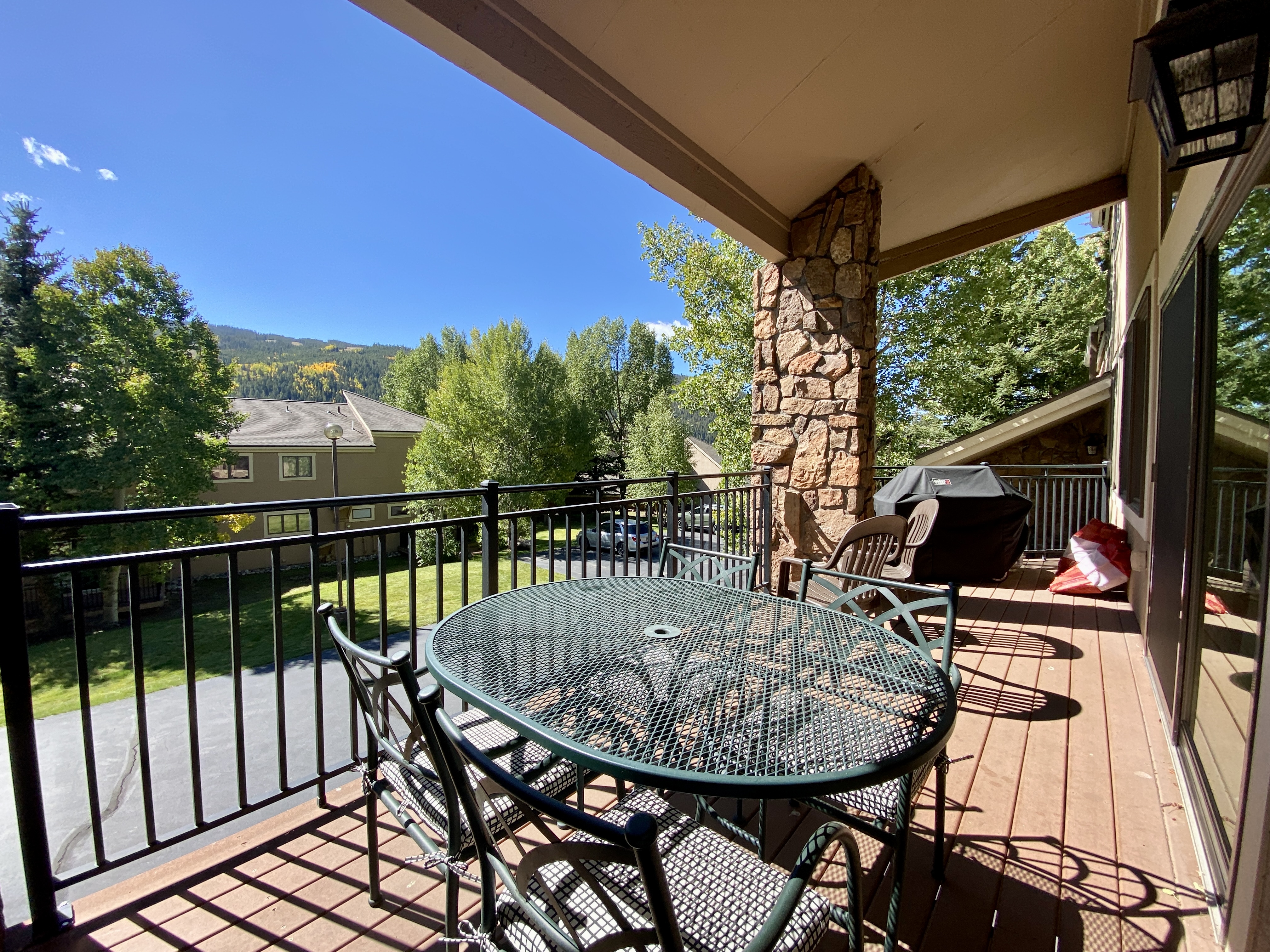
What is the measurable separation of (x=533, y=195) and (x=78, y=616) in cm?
3936

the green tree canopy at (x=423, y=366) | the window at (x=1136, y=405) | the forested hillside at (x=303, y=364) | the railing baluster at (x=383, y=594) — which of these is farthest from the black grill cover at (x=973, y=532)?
the forested hillside at (x=303, y=364)

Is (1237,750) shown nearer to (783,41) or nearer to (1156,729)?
(1156,729)

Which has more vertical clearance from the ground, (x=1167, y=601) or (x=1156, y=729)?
(x=1167, y=601)

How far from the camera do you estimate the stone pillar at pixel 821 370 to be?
3.70 meters

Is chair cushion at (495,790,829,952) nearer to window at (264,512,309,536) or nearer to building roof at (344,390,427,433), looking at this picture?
window at (264,512,309,536)

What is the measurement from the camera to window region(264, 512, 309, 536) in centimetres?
2108

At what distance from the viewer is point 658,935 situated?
0.61 meters

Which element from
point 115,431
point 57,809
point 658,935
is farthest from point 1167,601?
point 115,431

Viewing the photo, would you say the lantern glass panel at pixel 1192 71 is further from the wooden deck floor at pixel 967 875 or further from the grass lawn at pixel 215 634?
the grass lawn at pixel 215 634

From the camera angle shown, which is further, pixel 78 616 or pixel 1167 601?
pixel 1167 601

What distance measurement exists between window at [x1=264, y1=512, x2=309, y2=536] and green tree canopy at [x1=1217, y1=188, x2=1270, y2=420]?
2399 cm

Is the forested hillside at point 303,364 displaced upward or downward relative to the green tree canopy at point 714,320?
upward

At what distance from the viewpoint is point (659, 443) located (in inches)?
874

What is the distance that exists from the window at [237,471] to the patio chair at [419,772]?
2414 cm
